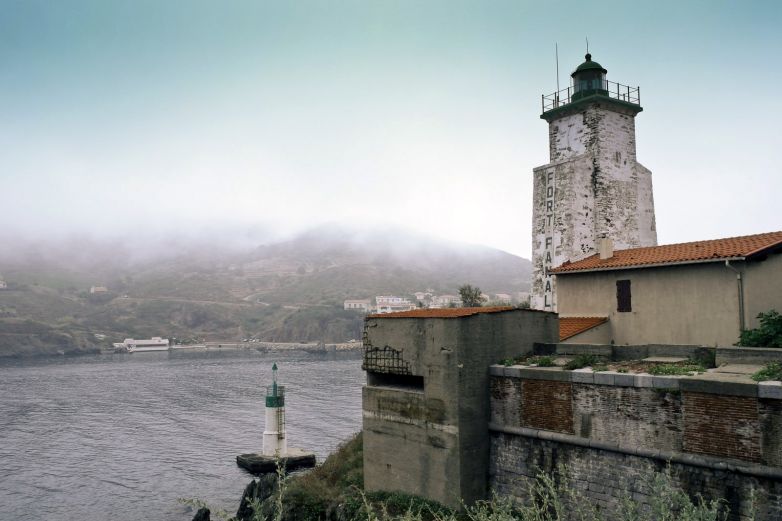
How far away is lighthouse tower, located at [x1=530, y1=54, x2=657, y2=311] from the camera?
32.9 metres

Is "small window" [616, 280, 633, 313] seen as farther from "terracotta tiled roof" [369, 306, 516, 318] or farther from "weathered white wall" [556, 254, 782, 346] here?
"terracotta tiled roof" [369, 306, 516, 318]

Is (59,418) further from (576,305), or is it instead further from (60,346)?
(60,346)

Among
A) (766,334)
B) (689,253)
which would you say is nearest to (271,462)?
(689,253)

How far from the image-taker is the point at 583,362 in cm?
1789

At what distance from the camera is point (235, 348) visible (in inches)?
7795

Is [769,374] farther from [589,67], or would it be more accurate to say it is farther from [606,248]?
[589,67]

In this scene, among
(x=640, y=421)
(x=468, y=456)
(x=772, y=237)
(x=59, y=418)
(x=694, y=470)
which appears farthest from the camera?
(x=59, y=418)

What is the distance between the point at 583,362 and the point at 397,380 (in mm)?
6666

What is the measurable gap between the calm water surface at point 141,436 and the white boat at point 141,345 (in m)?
86.5

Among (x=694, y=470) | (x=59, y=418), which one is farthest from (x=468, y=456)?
(x=59, y=418)

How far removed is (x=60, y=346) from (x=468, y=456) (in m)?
187

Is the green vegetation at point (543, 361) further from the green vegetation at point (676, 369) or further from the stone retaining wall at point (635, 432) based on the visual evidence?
the green vegetation at point (676, 369)

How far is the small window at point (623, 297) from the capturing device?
2333 cm

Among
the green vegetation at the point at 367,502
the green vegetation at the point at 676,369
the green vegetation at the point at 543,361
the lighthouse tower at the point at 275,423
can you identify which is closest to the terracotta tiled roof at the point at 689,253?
the green vegetation at the point at 676,369
